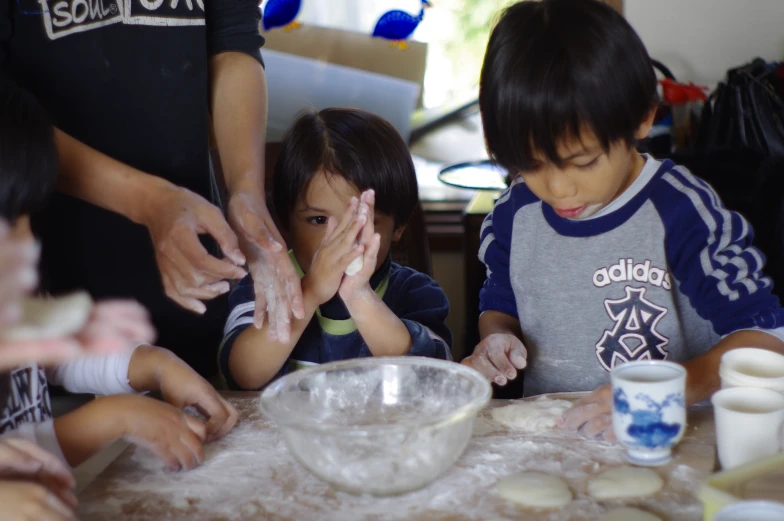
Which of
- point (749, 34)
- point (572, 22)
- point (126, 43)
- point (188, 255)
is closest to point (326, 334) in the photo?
point (188, 255)

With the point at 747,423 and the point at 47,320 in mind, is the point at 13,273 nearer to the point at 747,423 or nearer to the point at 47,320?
the point at 47,320

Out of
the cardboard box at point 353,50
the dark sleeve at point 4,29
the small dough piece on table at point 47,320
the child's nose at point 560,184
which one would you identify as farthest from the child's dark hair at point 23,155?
the cardboard box at point 353,50

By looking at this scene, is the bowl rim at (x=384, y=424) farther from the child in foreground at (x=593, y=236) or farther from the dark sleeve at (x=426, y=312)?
the dark sleeve at (x=426, y=312)

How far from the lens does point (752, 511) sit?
71 cm

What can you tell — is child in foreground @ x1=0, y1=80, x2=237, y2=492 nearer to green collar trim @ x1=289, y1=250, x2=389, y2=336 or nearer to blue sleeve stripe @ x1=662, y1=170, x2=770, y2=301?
green collar trim @ x1=289, y1=250, x2=389, y2=336

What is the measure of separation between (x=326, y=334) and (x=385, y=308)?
198mm

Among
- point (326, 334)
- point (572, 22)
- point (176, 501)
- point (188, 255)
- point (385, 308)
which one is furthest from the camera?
point (326, 334)

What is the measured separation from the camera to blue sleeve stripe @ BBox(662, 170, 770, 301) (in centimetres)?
127

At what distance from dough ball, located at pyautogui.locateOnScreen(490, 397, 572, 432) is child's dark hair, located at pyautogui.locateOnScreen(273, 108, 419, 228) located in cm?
58

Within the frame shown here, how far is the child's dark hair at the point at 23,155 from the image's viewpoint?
0.98 m

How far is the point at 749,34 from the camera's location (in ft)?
8.89

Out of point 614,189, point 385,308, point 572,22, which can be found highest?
point 572,22

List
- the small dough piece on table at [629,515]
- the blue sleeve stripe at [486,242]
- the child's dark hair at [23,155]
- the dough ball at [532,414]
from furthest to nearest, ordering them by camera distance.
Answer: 1. the blue sleeve stripe at [486,242]
2. the dough ball at [532,414]
3. the child's dark hair at [23,155]
4. the small dough piece on table at [629,515]

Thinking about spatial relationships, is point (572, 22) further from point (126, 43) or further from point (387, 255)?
point (126, 43)
